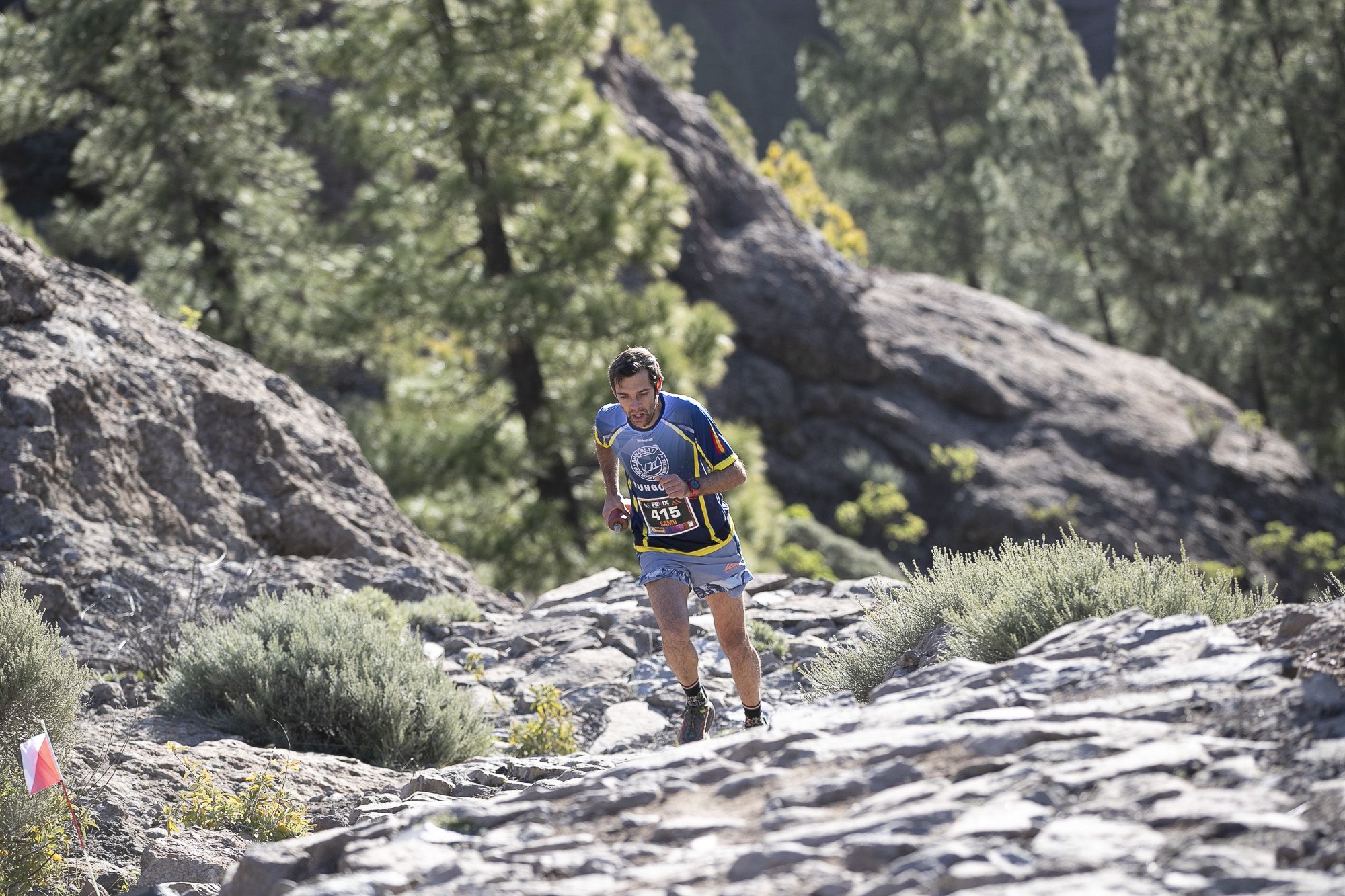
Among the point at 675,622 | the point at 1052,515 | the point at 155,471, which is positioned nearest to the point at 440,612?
the point at 155,471

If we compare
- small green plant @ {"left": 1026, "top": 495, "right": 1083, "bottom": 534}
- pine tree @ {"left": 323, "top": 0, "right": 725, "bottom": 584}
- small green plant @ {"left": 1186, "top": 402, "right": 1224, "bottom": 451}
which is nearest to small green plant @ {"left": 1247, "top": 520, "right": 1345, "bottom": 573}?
small green plant @ {"left": 1186, "top": 402, "right": 1224, "bottom": 451}

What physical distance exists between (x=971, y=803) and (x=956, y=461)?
15.2m

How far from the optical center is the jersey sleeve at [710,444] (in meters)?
5.25

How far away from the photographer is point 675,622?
5.20 meters

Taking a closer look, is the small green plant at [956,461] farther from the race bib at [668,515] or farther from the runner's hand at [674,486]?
the runner's hand at [674,486]

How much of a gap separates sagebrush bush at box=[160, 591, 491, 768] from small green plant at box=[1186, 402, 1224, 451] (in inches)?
634

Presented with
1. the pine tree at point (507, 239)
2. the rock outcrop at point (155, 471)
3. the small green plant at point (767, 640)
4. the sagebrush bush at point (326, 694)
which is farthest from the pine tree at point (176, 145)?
the sagebrush bush at point (326, 694)

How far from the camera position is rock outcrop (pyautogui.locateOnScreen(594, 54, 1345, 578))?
17.8 metres

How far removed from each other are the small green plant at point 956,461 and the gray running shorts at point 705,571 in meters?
13.1

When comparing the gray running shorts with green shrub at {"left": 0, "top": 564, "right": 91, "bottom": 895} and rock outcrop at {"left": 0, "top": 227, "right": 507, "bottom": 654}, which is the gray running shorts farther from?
rock outcrop at {"left": 0, "top": 227, "right": 507, "bottom": 654}

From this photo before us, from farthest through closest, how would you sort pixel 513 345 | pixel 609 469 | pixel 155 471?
pixel 513 345, pixel 155 471, pixel 609 469

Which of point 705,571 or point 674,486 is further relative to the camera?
point 705,571

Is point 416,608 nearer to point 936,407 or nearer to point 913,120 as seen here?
point 936,407

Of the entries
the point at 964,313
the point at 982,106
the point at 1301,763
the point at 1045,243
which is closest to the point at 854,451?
the point at 964,313
